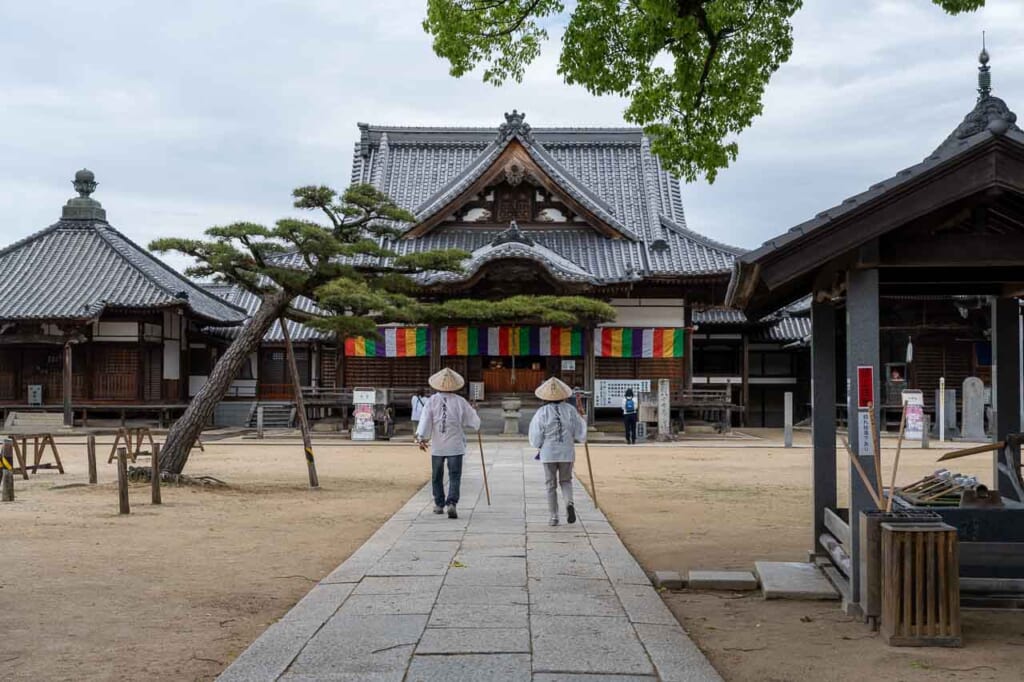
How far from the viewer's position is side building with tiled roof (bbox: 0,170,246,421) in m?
30.6

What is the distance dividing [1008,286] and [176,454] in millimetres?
11226

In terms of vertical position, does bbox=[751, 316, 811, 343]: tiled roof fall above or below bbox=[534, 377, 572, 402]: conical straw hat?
above

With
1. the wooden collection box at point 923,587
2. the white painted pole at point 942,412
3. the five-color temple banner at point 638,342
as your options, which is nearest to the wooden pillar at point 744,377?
the five-color temple banner at point 638,342

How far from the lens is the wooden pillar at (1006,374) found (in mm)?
8211

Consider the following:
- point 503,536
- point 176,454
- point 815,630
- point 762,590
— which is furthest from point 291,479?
point 815,630

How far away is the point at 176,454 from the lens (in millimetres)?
14484

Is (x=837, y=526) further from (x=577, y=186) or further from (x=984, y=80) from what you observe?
(x=577, y=186)

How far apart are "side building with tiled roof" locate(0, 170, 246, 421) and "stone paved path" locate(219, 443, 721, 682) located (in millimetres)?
23916

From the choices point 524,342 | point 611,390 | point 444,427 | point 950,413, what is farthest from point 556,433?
point 950,413

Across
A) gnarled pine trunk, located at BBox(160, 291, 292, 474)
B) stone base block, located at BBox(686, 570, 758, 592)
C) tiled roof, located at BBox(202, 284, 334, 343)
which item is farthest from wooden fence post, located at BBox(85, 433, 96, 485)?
tiled roof, located at BBox(202, 284, 334, 343)

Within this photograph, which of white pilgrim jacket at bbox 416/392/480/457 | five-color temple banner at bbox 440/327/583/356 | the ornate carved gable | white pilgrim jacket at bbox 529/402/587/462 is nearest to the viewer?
white pilgrim jacket at bbox 529/402/587/462

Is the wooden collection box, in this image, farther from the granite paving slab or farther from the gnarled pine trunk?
the gnarled pine trunk

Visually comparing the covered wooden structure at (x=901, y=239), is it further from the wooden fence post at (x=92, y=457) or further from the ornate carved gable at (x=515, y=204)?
the ornate carved gable at (x=515, y=204)

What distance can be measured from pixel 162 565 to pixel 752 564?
16.5 feet
